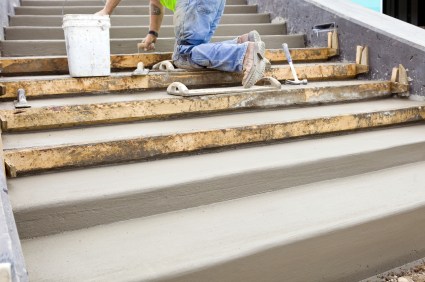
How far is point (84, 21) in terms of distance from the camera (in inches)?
125

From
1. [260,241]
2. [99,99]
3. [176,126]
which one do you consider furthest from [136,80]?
[260,241]

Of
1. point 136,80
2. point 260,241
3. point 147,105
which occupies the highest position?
point 136,80

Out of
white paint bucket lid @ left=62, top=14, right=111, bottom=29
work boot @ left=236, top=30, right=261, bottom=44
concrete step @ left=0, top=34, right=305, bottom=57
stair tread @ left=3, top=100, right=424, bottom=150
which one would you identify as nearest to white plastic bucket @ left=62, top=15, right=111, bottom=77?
white paint bucket lid @ left=62, top=14, right=111, bottom=29

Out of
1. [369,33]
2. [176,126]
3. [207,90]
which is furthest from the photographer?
[369,33]

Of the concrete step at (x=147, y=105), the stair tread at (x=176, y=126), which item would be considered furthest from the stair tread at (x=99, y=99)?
the stair tread at (x=176, y=126)

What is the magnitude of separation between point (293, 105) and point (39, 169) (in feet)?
6.31

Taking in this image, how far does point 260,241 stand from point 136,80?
5.76ft

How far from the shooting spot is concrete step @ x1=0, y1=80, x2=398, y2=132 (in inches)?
102

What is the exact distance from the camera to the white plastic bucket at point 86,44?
10.4 feet

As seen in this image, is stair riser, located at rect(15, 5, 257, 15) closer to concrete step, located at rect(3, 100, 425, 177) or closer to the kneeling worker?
the kneeling worker

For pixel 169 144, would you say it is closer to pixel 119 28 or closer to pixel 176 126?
pixel 176 126

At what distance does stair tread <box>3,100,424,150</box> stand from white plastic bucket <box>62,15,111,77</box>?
68 centimetres

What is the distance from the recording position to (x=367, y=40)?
13.4 ft

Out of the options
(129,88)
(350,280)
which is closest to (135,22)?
(129,88)
